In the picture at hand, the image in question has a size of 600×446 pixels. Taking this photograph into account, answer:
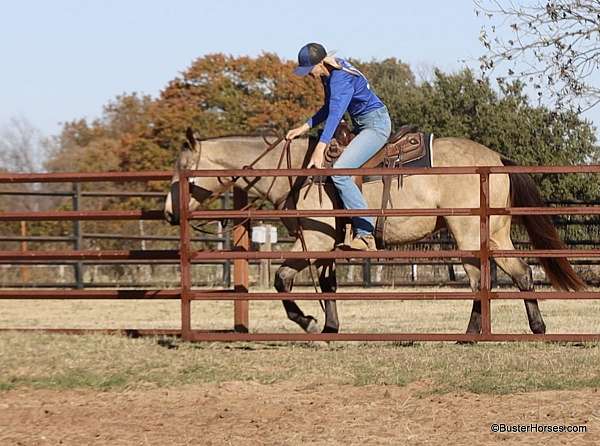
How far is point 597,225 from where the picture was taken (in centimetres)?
1919

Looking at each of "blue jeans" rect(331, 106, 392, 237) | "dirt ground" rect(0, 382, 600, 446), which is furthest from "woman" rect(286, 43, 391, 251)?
"dirt ground" rect(0, 382, 600, 446)

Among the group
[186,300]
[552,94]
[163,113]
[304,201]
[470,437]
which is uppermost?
[163,113]

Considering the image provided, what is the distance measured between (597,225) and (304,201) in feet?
34.7

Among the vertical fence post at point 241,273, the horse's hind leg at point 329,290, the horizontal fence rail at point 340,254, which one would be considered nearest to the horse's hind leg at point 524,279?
the horizontal fence rail at point 340,254

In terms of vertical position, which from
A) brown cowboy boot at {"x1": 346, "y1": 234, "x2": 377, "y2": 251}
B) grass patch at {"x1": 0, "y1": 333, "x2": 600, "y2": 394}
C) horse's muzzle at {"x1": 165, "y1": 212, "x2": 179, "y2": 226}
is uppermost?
horse's muzzle at {"x1": 165, "y1": 212, "x2": 179, "y2": 226}

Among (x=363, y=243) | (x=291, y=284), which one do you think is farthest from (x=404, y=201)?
(x=291, y=284)

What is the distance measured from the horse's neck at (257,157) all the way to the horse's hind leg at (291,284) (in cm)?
62

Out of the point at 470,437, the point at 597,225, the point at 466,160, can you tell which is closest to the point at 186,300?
the point at 466,160

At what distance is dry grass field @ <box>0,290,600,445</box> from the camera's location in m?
6.32

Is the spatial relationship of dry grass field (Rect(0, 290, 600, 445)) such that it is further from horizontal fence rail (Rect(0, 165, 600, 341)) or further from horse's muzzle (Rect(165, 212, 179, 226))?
horse's muzzle (Rect(165, 212, 179, 226))

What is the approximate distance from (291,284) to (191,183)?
1.18 metres

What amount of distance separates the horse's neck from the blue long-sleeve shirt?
0.47m

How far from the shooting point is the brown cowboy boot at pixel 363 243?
376 inches

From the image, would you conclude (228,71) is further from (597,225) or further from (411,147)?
(411,147)
